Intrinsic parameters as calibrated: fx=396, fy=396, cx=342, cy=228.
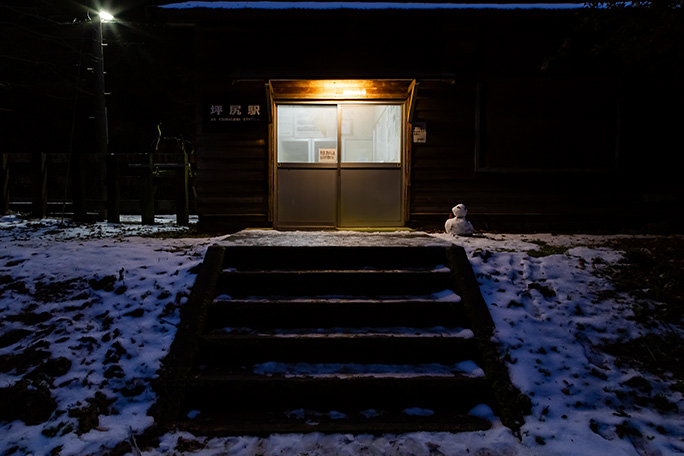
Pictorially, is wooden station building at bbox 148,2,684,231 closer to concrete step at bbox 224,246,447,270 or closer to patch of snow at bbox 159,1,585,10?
patch of snow at bbox 159,1,585,10

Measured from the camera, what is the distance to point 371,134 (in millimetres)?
7855

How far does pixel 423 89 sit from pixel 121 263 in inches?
232

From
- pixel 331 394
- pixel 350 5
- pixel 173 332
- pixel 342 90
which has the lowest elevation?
pixel 331 394

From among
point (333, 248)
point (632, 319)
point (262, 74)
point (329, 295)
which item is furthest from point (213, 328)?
point (262, 74)

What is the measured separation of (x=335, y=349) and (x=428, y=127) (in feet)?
17.8

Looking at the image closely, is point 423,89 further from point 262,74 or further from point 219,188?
point 219,188

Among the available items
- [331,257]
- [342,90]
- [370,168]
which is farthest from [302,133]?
[331,257]

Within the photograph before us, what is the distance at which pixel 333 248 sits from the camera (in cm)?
463

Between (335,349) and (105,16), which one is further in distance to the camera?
(105,16)

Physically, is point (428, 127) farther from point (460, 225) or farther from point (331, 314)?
point (331, 314)

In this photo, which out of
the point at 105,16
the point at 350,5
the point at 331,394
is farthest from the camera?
the point at 105,16

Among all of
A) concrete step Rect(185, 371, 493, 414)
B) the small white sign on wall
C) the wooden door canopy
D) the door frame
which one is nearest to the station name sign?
the door frame

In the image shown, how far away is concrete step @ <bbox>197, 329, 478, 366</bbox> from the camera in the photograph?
3426 mm

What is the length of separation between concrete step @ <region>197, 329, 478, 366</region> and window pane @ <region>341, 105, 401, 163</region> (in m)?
4.92
